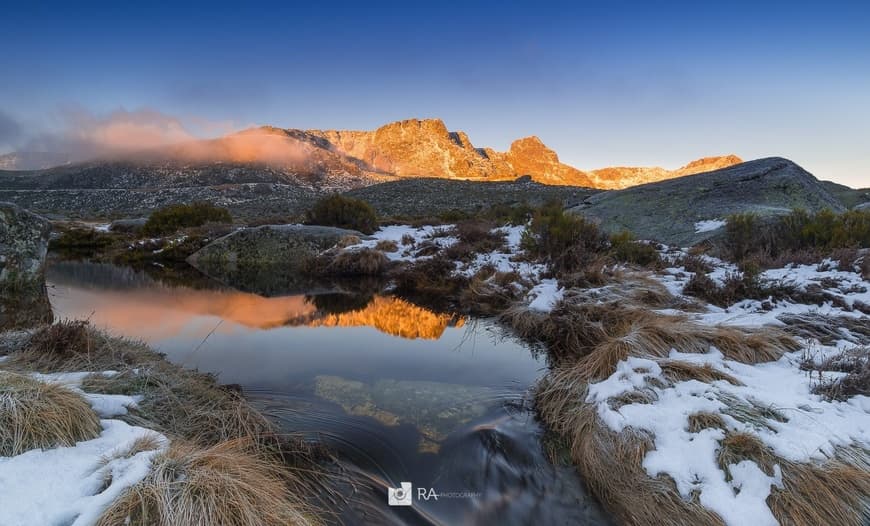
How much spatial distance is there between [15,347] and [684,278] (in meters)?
8.27

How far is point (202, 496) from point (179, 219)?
25.0 metres

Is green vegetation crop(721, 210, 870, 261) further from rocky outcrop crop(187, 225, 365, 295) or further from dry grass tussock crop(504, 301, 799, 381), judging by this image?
rocky outcrop crop(187, 225, 365, 295)

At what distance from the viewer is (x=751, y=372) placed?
140 inches

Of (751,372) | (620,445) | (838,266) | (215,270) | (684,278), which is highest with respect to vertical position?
(838,266)

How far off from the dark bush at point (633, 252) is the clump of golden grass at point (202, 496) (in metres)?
7.25

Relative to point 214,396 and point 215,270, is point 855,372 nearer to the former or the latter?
point 214,396

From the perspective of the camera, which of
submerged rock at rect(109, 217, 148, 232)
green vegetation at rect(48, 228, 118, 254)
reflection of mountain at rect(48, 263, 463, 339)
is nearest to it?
reflection of mountain at rect(48, 263, 463, 339)

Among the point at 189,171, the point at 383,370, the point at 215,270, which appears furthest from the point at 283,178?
the point at 383,370

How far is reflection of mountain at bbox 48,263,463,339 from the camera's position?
7289 millimetres

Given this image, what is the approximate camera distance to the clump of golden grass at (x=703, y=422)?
9.41ft

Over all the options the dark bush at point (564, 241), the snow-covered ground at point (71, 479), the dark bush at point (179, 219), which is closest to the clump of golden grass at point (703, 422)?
the snow-covered ground at point (71, 479)

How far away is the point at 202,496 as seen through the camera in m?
2.04

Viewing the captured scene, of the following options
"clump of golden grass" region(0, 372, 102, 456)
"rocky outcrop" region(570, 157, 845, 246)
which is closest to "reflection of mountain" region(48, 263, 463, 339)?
"clump of golden grass" region(0, 372, 102, 456)

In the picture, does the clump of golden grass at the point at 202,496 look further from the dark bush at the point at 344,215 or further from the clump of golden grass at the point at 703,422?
the dark bush at the point at 344,215
